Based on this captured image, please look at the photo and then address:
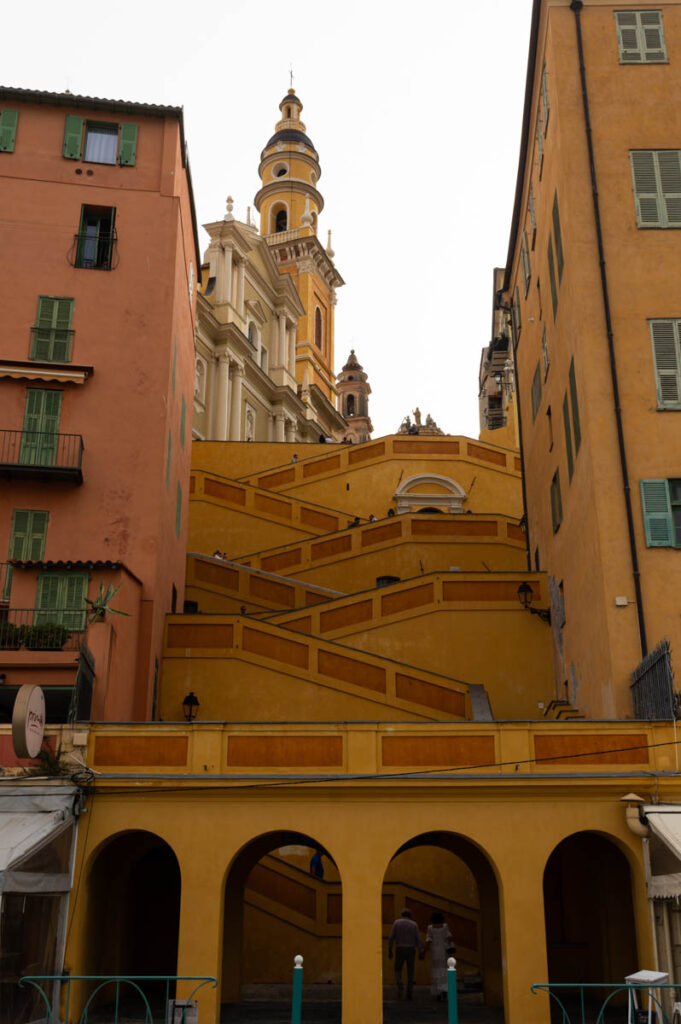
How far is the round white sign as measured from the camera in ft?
49.5

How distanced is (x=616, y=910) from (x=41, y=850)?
9.04 m

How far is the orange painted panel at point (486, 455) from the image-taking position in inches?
1492

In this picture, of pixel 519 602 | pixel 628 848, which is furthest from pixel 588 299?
pixel 628 848

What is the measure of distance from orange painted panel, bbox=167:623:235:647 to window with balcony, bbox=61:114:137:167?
10.9 meters

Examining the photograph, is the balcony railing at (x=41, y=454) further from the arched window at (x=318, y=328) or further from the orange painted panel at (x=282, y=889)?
the arched window at (x=318, y=328)

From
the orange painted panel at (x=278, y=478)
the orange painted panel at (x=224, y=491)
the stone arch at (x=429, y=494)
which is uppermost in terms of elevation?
the orange painted panel at (x=278, y=478)

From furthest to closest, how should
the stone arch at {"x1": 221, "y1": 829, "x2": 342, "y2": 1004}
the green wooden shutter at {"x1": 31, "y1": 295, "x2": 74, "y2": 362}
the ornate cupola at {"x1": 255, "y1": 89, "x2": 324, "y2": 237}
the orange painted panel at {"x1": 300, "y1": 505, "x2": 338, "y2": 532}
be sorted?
the ornate cupola at {"x1": 255, "y1": 89, "x2": 324, "y2": 237} < the orange painted panel at {"x1": 300, "y1": 505, "x2": 338, "y2": 532} < the green wooden shutter at {"x1": 31, "y1": 295, "x2": 74, "y2": 362} < the stone arch at {"x1": 221, "y1": 829, "x2": 342, "y2": 1004}

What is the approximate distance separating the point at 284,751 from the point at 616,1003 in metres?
6.49

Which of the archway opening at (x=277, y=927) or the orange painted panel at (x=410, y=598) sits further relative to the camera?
the orange painted panel at (x=410, y=598)

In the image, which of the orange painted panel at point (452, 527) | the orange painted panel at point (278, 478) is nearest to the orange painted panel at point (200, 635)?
the orange painted panel at point (452, 527)

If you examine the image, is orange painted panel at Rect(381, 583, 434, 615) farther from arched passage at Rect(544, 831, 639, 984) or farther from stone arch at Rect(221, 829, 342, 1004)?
arched passage at Rect(544, 831, 639, 984)

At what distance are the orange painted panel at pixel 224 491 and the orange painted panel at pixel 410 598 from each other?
10444mm

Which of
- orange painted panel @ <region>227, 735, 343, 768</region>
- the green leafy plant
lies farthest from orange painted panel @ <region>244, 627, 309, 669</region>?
orange painted panel @ <region>227, 735, 343, 768</region>

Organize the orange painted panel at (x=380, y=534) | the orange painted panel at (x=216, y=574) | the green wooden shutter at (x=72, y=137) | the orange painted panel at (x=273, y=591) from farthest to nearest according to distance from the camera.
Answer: the orange painted panel at (x=380, y=534) → the orange painted panel at (x=216, y=574) → the orange painted panel at (x=273, y=591) → the green wooden shutter at (x=72, y=137)
